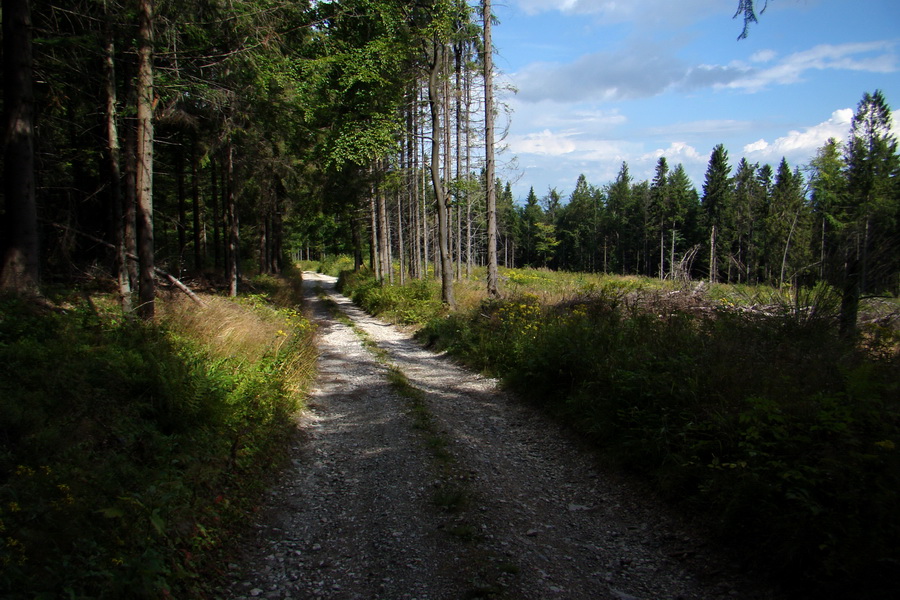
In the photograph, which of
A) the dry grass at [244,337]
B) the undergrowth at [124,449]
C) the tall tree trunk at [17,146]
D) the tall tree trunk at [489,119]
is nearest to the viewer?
the undergrowth at [124,449]

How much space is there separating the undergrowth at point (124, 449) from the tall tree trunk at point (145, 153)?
0.84m

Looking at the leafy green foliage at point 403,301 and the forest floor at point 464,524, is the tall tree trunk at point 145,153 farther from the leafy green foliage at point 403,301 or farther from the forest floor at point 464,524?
the leafy green foliage at point 403,301

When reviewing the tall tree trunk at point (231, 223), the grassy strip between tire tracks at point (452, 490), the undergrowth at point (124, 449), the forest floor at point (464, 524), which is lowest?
the forest floor at point (464, 524)

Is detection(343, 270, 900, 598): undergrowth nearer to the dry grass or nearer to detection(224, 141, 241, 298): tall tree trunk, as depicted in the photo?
the dry grass

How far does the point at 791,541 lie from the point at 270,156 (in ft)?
64.6

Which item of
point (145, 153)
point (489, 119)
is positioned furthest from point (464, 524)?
point (489, 119)

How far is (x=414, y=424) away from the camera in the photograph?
702 cm

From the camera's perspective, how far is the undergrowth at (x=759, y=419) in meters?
3.01

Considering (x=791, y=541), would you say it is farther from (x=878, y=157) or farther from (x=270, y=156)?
(x=878, y=157)

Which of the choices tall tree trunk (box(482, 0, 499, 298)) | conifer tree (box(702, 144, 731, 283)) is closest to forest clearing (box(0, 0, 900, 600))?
tall tree trunk (box(482, 0, 499, 298))

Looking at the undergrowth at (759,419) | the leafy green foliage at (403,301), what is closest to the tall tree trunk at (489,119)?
the leafy green foliage at (403,301)

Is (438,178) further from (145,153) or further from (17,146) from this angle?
(17,146)

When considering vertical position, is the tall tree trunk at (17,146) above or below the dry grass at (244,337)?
above

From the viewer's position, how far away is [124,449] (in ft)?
14.0
